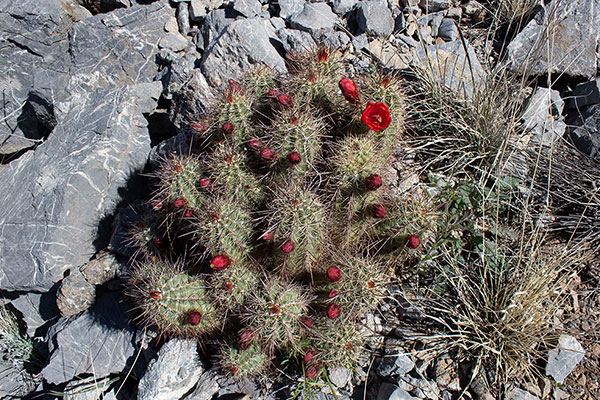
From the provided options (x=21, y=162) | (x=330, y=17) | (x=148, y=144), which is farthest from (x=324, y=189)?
(x=21, y=162)

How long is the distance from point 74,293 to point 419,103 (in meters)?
3.98

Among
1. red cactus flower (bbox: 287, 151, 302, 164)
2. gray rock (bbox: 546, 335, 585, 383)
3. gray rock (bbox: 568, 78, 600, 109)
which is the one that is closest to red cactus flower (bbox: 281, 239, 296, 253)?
red cactus flower (bbox: 287, 151, 302, 164)

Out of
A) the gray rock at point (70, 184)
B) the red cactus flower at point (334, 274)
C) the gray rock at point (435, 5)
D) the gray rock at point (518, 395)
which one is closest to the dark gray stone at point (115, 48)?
the gray rock at point (70, 184)

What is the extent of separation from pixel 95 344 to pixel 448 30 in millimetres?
5253

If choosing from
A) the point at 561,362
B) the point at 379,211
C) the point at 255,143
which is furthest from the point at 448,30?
the point at 561,362

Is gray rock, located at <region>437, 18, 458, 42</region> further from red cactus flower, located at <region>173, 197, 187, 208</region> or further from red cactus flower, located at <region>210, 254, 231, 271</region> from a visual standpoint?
red cactus flower, located at <region>210, 254, 231, 271</region>

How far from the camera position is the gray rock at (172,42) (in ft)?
18.8

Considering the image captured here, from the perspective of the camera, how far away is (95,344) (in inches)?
155

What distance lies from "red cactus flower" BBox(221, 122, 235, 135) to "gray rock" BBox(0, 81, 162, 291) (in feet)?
5.50

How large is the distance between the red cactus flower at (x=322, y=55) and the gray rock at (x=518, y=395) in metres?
3.01

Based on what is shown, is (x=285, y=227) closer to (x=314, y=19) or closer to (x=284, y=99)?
(x=284, y=99)

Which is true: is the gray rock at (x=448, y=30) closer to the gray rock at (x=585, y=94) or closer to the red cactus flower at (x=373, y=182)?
the gray rock at (x=585, y=94)

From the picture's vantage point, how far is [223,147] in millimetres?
3480

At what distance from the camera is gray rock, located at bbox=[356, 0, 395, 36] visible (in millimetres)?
5246
